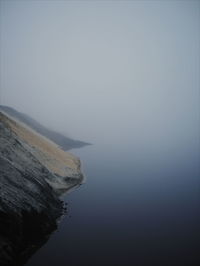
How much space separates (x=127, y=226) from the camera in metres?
41.8

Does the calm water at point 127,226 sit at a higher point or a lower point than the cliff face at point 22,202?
lower

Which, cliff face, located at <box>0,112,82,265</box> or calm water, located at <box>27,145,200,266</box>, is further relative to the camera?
calm water, located at <box>27,145,200,266</box>

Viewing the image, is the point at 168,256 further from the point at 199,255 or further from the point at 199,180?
the point at 199,180

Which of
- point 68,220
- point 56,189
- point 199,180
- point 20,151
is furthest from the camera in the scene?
point 199,180

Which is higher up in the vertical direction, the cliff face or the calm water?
the cliff face

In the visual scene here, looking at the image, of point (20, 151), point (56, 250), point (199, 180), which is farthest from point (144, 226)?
point (199, 180)

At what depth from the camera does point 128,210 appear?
49.3 metres

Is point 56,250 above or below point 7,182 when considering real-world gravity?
below

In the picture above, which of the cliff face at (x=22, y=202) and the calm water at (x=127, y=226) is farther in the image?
the calm water at (x=127, y=226)

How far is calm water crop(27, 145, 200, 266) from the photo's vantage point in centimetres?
3166

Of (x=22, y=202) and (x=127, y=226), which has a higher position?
(x=22, y=202)

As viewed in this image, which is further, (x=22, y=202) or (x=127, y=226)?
(x=127, y=226)

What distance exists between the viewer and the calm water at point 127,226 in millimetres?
31656

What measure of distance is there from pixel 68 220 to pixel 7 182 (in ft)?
45.2
